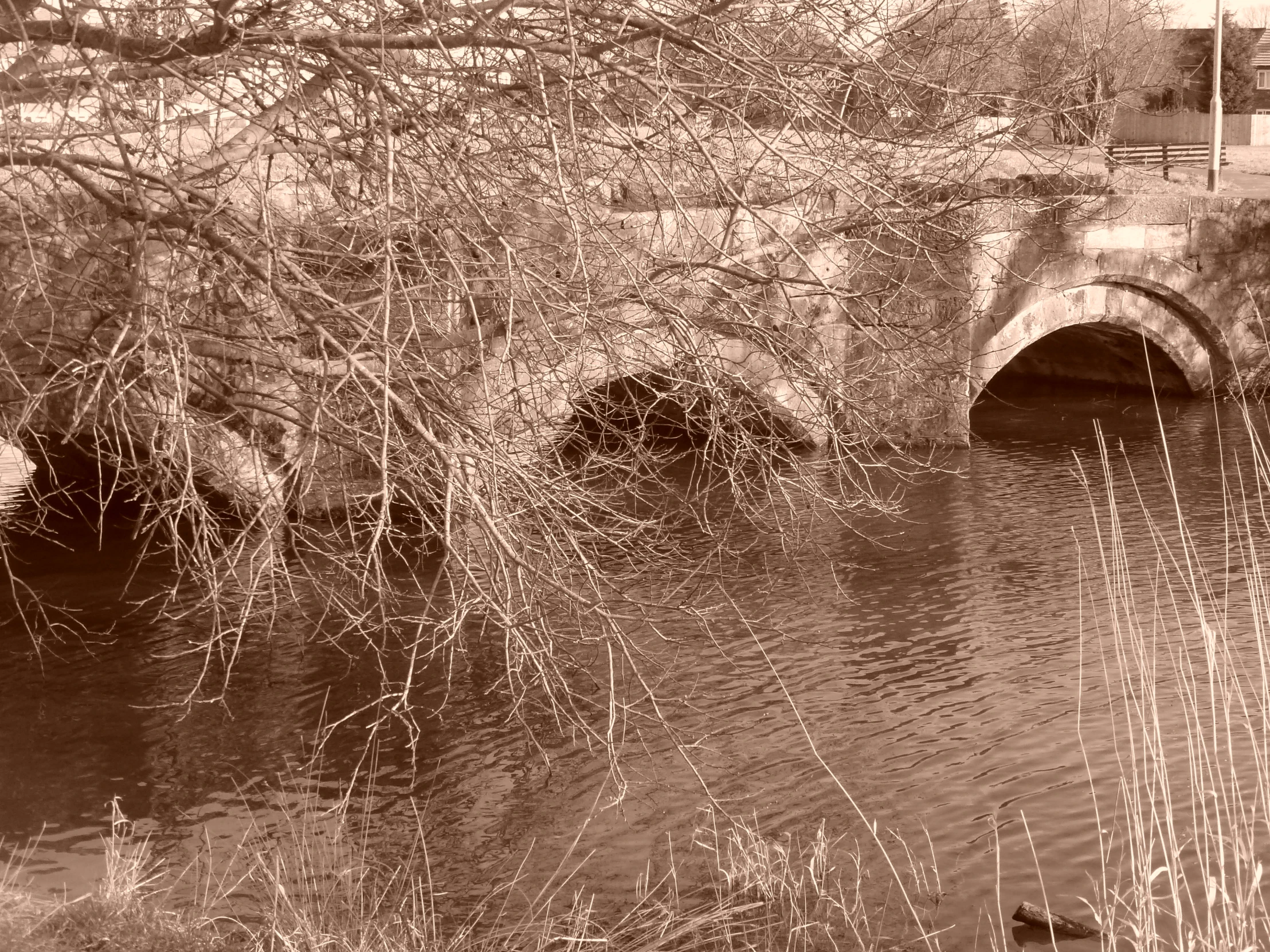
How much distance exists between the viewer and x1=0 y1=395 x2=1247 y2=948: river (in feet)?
17.4

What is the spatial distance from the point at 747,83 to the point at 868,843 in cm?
268

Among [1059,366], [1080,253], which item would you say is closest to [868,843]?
[1080,253]

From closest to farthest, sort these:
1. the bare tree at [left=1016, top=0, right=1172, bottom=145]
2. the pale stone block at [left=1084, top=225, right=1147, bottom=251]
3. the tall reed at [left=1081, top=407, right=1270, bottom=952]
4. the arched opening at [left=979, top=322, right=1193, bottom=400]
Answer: the tall reed at [left=1081, top=407, right=1270, bottom=952] < the bare tree at [left=1016, top=0, right=1172, bottom=145] < the pale stone block at [left=1084, top=225, right=1147, bottom=251] < the arched opening at [left=979, top=322, right=1193, bottom=400]

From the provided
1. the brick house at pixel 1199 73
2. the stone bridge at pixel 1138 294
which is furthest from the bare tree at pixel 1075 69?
the brick house at pixel 1199 73

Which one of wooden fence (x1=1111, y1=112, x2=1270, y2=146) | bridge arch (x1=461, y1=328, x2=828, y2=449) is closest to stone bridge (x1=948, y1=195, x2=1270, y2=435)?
bridge arch (x1=461, y1=328, x2=828, y2=449)

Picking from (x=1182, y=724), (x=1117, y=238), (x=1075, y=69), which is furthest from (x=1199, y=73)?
(x=1182, y=724)

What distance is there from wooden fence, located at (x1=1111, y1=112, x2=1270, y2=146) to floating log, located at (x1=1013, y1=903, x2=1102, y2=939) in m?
32.8

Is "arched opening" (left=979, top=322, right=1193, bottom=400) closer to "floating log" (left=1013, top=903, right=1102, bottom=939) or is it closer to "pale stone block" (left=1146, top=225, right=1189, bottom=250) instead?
"pale stone block" (left=1146, top=225, right=1189, bottom=250)

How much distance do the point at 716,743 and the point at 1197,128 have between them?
108 feet

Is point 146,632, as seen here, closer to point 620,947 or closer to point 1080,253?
point 620,947

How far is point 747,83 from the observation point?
4.26 metres

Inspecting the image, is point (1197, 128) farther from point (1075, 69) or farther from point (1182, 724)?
point (1182, 724)

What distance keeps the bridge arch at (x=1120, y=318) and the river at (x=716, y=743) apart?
4.10 metres

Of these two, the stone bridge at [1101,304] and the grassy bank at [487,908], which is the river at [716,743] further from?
the stone bridge at [1101,304]
